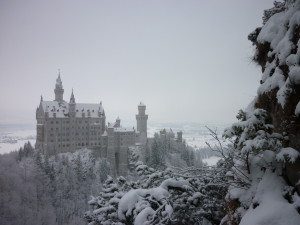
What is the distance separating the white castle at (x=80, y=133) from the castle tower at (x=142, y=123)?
6.20 feet

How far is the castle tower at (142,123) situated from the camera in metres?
90.4

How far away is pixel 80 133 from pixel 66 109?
9.20 m

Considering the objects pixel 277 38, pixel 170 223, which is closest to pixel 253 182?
pixel 170 223

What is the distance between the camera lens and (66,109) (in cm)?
8600

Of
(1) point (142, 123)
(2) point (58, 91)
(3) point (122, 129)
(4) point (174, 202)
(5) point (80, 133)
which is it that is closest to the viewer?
(4) point (174, 202)

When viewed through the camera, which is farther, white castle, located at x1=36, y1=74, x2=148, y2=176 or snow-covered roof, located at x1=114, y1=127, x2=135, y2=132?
snow-covered roof, located at x1=114, y1=127, x2=135, y2=132

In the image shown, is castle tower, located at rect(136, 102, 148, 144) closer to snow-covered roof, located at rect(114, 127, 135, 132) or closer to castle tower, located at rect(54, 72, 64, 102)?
snow-covered roof, located at rect(114, 127, 135, 132)

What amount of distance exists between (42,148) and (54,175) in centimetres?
1275

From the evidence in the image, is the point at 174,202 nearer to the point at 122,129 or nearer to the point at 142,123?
the point at 122,129

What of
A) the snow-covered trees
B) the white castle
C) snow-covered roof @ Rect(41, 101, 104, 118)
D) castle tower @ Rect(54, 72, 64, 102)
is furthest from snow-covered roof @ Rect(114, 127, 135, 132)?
the snow-covered trees

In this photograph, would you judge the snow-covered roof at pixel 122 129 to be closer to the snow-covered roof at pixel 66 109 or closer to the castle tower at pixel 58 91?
the snow-covered roof at pixel 66 109

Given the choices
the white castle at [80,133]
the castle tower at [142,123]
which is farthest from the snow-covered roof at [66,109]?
the castle tower at [142,123]

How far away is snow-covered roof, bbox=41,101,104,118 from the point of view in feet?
276

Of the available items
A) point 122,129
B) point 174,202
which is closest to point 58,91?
point 122,129
